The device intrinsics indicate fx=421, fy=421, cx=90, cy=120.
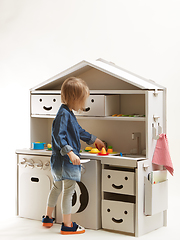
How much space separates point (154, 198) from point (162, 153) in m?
0.31

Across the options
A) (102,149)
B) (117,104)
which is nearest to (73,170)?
(102,149)

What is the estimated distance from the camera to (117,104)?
3.16 meters

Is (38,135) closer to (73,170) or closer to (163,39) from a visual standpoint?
(73,170)

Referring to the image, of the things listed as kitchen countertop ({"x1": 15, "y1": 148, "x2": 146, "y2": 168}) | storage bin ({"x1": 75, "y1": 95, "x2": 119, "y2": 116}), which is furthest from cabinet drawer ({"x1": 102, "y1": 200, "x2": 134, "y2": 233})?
storage bin ({"x1": 75, "y1": 95, "x2": 119, "y2": 116})

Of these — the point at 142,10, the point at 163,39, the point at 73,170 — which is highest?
the point at 142,10

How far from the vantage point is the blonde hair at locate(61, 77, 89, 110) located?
9.18 feet

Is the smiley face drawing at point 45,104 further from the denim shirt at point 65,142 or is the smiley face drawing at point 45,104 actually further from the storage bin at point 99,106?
A: the denim shirt at point 65,142

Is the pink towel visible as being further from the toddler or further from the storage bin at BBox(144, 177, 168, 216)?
the toddler

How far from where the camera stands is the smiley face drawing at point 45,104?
3.16 meters

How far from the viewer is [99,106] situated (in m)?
2.98

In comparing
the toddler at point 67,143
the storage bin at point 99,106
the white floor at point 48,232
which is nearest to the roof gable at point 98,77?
the storage bin at point 99,106

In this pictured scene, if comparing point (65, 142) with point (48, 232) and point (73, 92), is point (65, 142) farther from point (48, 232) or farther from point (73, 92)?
point (48, 232)

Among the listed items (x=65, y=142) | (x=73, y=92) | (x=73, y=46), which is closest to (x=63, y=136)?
(x=65, y=142)

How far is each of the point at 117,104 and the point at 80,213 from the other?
0.85 metres
